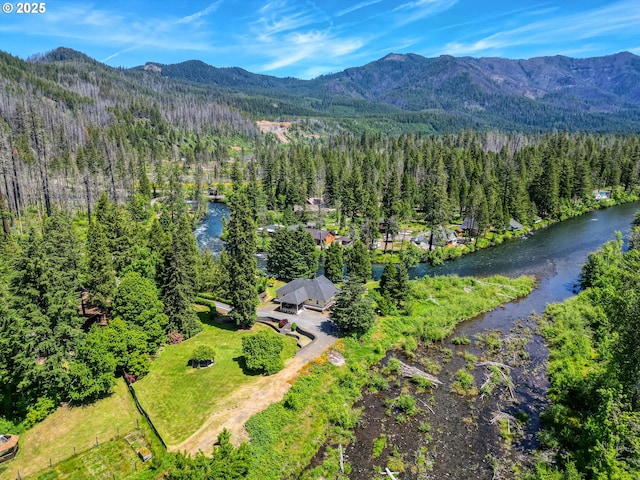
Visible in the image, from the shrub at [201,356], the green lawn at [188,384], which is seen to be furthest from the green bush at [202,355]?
the green lawn at [188,384]

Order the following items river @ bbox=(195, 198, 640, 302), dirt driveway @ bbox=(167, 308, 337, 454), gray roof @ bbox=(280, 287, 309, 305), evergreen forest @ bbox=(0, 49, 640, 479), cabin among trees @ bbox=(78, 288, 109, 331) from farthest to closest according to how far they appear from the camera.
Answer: river @ bbox=(195, 198, 640, 302) → gray roof @ bbox=(280, 287, 309, 305) → cabin among trees @ bbox=(78, 288, 109, 331) → dirt driveway @ bbox=(167, 308, 337, 454) → evergreen forest @ bbox=(0, 49, 640, 479)

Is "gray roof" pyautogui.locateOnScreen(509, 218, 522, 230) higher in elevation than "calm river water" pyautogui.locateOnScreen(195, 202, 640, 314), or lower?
higher

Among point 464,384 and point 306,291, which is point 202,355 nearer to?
point 306,291

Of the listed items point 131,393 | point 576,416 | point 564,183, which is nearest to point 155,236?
point 131,393

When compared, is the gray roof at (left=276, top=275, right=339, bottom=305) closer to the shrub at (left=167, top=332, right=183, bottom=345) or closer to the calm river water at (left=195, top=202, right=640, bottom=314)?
the shrub at (left=167, top=332, right=183, bottom=345)

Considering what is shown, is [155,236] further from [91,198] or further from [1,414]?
[91,198]

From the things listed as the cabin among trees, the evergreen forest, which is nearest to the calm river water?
the evergreen forest
